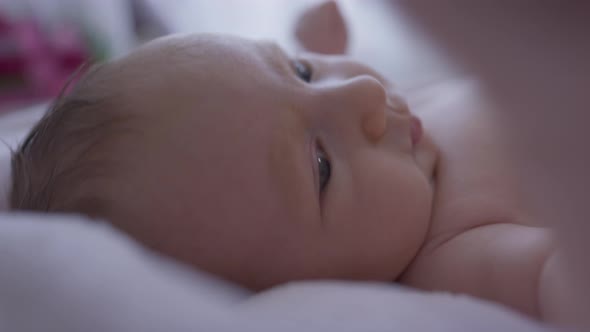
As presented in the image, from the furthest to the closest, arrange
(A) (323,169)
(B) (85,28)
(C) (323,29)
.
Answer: (B) (85,28)
(C) (323,29)
(A) (323,169)

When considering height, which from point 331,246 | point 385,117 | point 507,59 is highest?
point 507,59

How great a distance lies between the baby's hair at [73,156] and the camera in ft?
2.11

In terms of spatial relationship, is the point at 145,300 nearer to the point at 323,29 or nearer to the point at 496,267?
the point at 496,267

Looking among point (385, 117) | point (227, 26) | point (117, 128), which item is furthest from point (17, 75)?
point (385, 117)

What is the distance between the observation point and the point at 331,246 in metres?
0.68

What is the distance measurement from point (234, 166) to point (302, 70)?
0.89ft

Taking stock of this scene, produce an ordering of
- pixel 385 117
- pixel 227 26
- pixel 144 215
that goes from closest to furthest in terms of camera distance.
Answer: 1. pixel 144 215
2. pixel 385 117
3. pixel 227 26

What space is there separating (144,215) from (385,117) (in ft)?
1.22

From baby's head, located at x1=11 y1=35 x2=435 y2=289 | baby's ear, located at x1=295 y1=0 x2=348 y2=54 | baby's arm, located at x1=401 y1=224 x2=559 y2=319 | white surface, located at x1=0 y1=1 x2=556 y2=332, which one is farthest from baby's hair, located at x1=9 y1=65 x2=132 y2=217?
baby's ear, located at x1=295 y1=0 x2=348 y2=54

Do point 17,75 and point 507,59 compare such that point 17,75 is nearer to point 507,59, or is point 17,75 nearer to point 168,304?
point 168,304

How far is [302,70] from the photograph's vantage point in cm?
85

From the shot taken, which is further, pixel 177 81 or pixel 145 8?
pixel 145 8

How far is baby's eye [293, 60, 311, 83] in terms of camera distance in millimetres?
835

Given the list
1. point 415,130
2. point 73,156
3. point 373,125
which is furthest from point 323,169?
point 73,156
